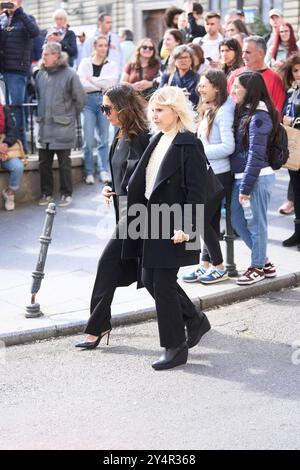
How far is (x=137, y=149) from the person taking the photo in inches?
235

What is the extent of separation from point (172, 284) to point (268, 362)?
0.89 m

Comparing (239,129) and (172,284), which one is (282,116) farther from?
(172,284)

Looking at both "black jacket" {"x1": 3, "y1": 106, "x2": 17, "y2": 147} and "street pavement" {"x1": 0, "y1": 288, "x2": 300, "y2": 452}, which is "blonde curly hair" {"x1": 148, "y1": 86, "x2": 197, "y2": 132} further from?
"black jacket" {"x1": 3, "y1": 106, "x2": 17, "y2": 147}

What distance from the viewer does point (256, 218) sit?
7688 millimetres

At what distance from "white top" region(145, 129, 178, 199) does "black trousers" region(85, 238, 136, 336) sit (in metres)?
0.57

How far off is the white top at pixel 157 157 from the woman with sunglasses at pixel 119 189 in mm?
216

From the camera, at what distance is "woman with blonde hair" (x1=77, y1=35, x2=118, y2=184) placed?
11742 mm

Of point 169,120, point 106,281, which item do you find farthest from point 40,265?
point 169,120

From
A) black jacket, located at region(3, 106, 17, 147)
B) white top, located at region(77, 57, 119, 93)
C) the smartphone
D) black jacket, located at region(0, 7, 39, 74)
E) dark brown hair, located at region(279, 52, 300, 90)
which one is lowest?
black jacket, located at region(3, 106, 17, 147)

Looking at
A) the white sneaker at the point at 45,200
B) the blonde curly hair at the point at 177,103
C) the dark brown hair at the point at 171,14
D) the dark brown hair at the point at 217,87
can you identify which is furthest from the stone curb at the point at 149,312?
the dark brown hair at the point at 171,14

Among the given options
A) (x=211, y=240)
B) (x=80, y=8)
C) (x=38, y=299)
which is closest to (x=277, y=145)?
(x=211, y=240)

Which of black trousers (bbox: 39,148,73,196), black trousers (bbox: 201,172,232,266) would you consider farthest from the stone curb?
black trousers (bbox: 39,148,73,196)

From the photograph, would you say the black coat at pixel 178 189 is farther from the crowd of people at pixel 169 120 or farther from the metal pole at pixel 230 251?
the metal pole at pixel 230 251
